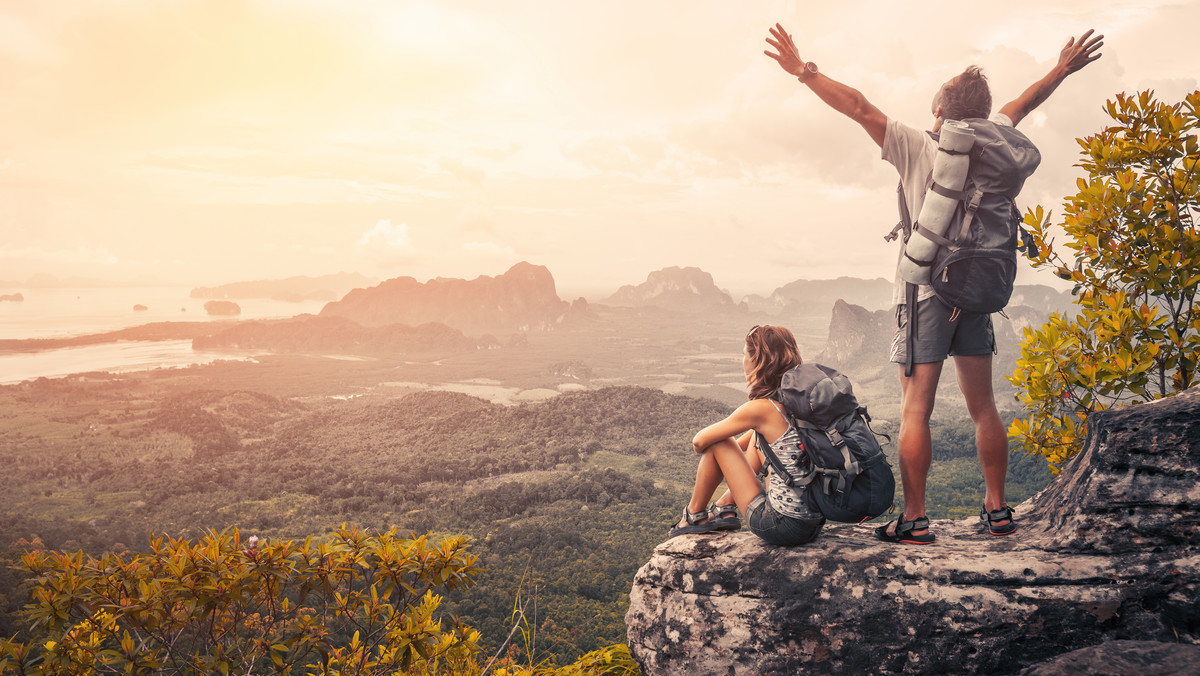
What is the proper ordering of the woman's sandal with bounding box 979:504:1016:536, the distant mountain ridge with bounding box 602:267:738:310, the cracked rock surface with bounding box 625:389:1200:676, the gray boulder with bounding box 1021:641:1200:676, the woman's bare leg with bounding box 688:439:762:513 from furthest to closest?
the distant mountain ridge with bounding box 602:267:738:310, the woman's bare leg with bounding box 688:439:762:513, the woman's sandal with bounding box 979:504:1016:536, the cracked rock surface with bounding box 625:389:1200:676, the gray boulder with bounding box 1021:641:1200:676

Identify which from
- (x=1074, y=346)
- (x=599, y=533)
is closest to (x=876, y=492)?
(x=1074, y=346)

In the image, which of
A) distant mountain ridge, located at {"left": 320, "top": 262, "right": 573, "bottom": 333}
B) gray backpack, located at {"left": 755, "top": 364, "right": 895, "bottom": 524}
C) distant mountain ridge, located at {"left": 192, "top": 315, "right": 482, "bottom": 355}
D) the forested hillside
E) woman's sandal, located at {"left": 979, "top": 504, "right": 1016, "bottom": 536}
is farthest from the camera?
distant mountain ridge, located at {"left": 320, "top": 262, "right": 573, "bottom": 333}

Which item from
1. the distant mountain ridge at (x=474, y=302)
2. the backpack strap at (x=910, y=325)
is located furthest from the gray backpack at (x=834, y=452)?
the distant mountain ridge at (x=474, y=302)

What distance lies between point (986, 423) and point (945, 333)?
0.66 m

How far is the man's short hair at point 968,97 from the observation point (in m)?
3.27

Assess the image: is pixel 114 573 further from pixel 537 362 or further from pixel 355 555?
pixel 537 362

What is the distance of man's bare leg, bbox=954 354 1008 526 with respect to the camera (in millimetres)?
3416

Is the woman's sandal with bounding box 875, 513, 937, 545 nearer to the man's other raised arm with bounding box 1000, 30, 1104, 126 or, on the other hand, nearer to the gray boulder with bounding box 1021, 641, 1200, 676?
the gray boulder with bounding box 1021, 641, 1200, 676

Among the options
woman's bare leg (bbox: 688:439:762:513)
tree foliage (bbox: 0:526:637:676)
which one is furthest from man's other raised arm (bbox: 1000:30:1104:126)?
tree foliage (bbox: 0:526:637:676)

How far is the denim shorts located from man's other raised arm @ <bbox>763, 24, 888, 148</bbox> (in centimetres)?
230

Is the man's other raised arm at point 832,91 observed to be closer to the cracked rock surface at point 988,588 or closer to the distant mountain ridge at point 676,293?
the cracked rock surface at point 988,588

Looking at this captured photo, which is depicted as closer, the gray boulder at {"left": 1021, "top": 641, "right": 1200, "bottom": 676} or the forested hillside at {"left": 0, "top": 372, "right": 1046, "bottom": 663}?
the gray boulder at {"left": 1021, "top": 641, "right": 1200, "bottom": 676}

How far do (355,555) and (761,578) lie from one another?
7.64 ft

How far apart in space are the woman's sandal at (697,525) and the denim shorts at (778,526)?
0.38m
